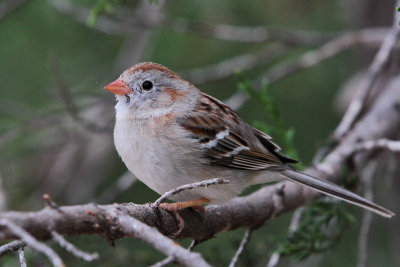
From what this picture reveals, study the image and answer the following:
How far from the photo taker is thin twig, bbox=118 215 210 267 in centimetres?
141

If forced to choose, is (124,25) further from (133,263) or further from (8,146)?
(133,263)

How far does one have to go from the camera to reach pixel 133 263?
3.43 metres

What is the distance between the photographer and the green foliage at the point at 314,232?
110 inches

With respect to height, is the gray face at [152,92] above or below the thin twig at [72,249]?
above

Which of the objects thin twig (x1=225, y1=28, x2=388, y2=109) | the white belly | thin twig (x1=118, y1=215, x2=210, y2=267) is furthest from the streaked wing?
thin twig (x1=118, y1=215, x2=210, y2=267)

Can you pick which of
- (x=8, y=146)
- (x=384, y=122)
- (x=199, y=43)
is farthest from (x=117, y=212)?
(x=199, y=43)

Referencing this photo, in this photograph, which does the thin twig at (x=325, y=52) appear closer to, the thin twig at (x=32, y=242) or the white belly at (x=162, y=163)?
the white belly at (x=162, y=163)

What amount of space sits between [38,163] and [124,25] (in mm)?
1412

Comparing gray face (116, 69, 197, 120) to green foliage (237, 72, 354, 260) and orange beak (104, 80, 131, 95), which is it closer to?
orange beak (104, 80, 131, 95)

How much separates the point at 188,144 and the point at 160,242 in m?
1.34

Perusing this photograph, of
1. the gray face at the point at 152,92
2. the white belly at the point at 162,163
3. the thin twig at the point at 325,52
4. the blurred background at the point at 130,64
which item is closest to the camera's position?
the white belly at the point at 162,163

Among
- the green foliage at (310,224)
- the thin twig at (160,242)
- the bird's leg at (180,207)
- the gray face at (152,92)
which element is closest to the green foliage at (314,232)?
the green foliage at (310,224)

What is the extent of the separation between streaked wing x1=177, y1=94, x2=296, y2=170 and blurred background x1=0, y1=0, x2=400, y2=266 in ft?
2.43

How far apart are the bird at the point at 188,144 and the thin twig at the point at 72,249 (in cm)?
102
